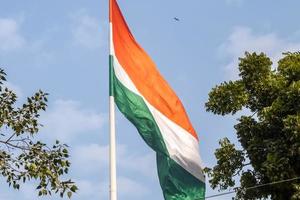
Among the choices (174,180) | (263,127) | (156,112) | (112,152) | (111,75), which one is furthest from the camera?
(263,127)

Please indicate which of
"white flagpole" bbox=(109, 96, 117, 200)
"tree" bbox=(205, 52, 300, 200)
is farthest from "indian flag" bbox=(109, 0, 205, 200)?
"tree" bbox=(205, 52, 300, 200)

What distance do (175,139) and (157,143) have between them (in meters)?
0.57

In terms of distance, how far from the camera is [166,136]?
1233 cm

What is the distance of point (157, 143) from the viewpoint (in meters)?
12.1

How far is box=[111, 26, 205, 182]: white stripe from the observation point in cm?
1234

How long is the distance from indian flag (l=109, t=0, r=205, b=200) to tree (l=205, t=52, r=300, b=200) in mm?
7483

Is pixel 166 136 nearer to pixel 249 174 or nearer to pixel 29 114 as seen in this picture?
pixel 29 114

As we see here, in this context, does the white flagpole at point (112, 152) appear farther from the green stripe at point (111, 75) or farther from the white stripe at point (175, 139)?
the white stripe at point (175, 139)

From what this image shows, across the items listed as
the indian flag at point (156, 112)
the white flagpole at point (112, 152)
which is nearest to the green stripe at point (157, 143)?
the indian flag at point (156, 112)

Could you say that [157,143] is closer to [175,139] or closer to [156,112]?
[175,139]

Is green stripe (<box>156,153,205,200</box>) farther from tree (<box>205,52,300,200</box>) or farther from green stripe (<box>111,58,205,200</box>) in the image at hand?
tree (<box>205,52,300,200</box>)

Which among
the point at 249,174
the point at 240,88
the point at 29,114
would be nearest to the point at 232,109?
the point at 240,88

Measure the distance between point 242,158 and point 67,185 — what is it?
11010mm

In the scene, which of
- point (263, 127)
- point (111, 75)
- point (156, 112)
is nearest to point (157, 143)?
point (156, 112)
